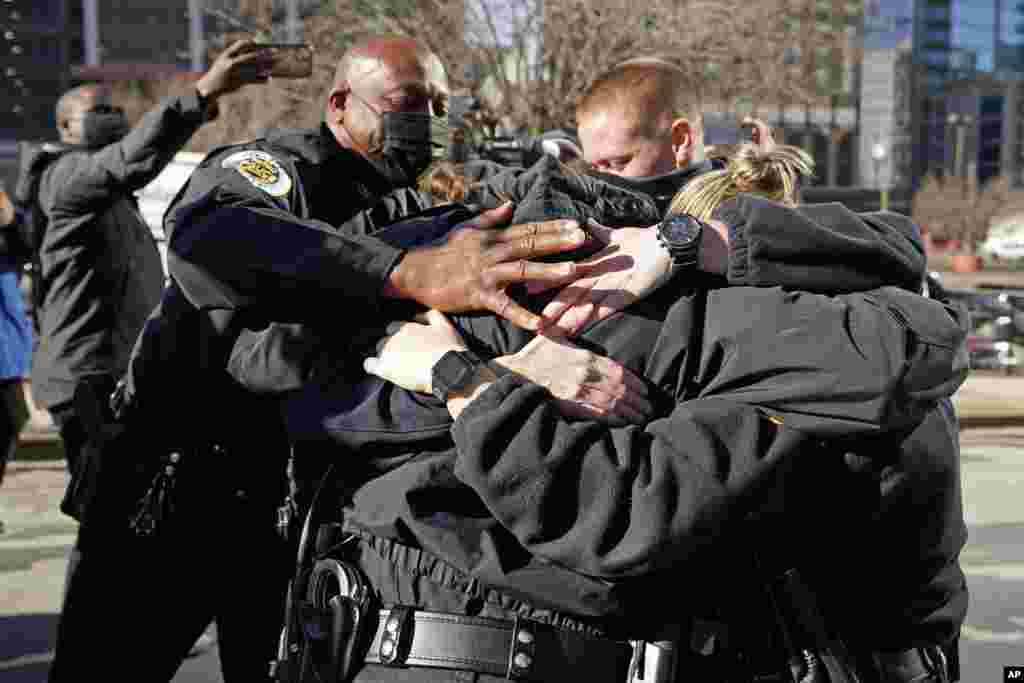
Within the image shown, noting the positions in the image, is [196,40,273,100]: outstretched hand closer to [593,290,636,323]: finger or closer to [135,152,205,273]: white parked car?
[593,290,636,323]: finger

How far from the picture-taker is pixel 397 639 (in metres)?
1.76

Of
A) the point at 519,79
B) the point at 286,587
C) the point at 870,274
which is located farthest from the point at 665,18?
the point at 870,274

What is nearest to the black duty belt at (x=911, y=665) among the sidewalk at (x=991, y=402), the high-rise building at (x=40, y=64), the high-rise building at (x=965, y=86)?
the sidewalk at (x=991, y=402)

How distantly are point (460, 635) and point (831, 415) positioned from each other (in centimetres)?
59

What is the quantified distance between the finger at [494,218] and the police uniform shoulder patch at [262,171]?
22.8 inches

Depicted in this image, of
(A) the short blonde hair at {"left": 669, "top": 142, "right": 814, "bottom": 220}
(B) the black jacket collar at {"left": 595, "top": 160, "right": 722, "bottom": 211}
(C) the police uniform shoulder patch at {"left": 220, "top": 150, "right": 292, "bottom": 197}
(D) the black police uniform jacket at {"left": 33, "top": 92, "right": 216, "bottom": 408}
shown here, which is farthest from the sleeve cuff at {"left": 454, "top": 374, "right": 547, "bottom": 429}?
(D) the black police uniform jacket at {"left": 33, "top": 92, "right": 216, "bottom": 408}

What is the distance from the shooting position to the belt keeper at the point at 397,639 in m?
1.76

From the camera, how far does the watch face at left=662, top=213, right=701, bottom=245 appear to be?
1765 millimetres

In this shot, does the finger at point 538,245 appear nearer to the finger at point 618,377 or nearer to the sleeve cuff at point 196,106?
the finger at point 618,377

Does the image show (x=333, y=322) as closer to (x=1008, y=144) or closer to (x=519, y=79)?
(x=519, y=79)

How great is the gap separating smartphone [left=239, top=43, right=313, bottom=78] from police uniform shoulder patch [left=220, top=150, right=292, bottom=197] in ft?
3.96

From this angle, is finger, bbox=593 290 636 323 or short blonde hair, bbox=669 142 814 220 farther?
short blonde hair, bbox=669 142 814 220

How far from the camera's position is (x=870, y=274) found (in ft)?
5.96

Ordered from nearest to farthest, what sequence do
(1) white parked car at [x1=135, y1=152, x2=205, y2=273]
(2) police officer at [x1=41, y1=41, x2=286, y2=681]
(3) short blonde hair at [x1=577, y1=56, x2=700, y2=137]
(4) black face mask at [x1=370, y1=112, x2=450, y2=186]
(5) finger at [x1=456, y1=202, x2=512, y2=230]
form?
(5) finger at [x1=456, y1=202, x2=512, y2=230] → (3) short blonde hair at [x1=577, y1=56, x2=700, y2=137] → (4) black face mask at [x1=370, y1=112, x2=450, y2=186] → (2) police officer at [x1=41, y1=41, x2=286, y2=681] → (1) white parked car at [x1=135, y1=152, x2=205, y2=273]
